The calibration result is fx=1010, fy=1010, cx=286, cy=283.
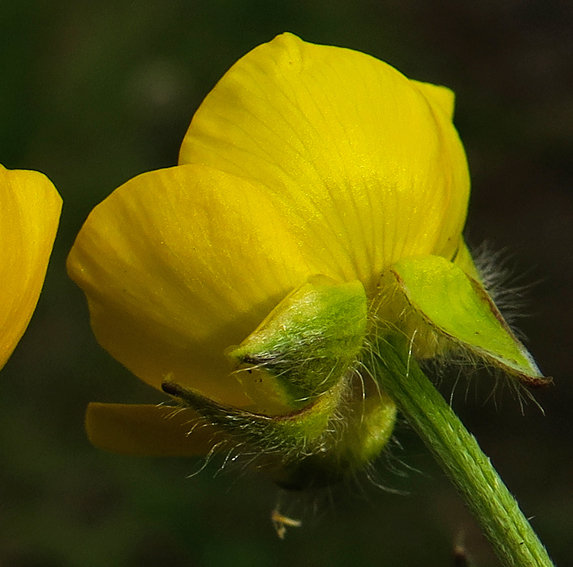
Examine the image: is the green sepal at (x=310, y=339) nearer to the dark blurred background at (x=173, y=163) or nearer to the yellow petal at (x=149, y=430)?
the yellow petal at (x=149, y=430)

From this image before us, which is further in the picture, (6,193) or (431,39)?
(431,39)

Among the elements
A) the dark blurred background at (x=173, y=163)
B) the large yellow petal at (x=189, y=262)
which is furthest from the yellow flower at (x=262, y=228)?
the dark blurred background at (x=173, y=163)

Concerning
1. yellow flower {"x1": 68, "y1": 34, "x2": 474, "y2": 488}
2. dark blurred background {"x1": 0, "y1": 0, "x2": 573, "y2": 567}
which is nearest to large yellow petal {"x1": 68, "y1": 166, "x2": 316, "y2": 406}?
yellow flower {"x1": 68, "y1": 34, "x2": 474, "y2": 488}

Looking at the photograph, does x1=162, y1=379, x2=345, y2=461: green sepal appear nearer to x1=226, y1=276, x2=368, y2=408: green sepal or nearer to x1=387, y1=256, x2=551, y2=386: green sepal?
x1=226, y1=276, x2=368, y2=408: green sepal

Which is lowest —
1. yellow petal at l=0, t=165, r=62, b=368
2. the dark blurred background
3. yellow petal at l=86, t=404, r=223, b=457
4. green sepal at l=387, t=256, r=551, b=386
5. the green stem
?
the dark blurred background

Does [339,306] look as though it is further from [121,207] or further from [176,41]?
[176,41]

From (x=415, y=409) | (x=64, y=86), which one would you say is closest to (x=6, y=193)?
(x=415, y=409)

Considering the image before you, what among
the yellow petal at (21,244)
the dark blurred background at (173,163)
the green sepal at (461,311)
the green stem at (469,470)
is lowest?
the dark blurred background at (173,163)

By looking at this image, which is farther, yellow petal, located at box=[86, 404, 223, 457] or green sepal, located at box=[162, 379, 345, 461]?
yellow petal, located at box=[86, 404, 223, 457]
